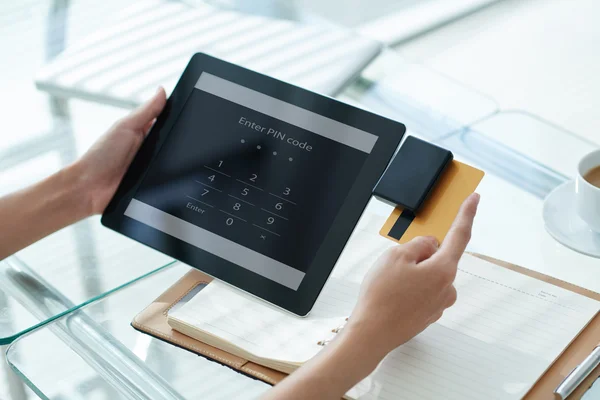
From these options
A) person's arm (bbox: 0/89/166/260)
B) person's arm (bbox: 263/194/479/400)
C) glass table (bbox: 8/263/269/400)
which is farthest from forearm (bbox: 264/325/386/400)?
person's arm (bbox: 0/89/166/260)

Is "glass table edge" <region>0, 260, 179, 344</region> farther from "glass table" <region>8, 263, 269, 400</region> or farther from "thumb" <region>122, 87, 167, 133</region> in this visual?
"thumb" <region>122, 87, 167, 133</region>

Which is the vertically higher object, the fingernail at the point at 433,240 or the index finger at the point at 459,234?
the index finger at the point at 459,234

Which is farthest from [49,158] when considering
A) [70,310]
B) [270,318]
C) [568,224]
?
[568,224]

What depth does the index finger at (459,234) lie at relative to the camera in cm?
83

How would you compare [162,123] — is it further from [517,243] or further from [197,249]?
[517,243]

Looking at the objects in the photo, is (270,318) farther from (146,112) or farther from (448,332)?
(146,112)

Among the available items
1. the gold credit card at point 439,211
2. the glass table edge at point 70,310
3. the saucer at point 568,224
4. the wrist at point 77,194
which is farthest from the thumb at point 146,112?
the saucer at point 568,224

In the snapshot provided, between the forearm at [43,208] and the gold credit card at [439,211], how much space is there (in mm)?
454

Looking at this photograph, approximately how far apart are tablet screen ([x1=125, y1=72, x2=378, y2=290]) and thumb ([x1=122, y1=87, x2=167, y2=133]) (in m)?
0.04

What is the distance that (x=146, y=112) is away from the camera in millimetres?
1072

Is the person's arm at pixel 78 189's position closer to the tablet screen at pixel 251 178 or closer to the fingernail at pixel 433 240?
the tablet screen at pixel 251 178

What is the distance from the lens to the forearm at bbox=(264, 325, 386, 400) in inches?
30.1

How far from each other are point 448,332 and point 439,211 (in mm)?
143

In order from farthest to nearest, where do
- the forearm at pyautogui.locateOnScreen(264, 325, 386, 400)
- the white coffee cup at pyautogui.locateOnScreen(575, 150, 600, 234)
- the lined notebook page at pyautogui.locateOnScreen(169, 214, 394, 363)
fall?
the white coffee cup at pyautogui.locateOnScreen(575, 150, 600, 234) < the lined notebook page at pyautogui.locateOnScreen(169, 214, 394, 363) < the forearm at pyautogui.locateOnScreen(264, 325, 386, 400)
